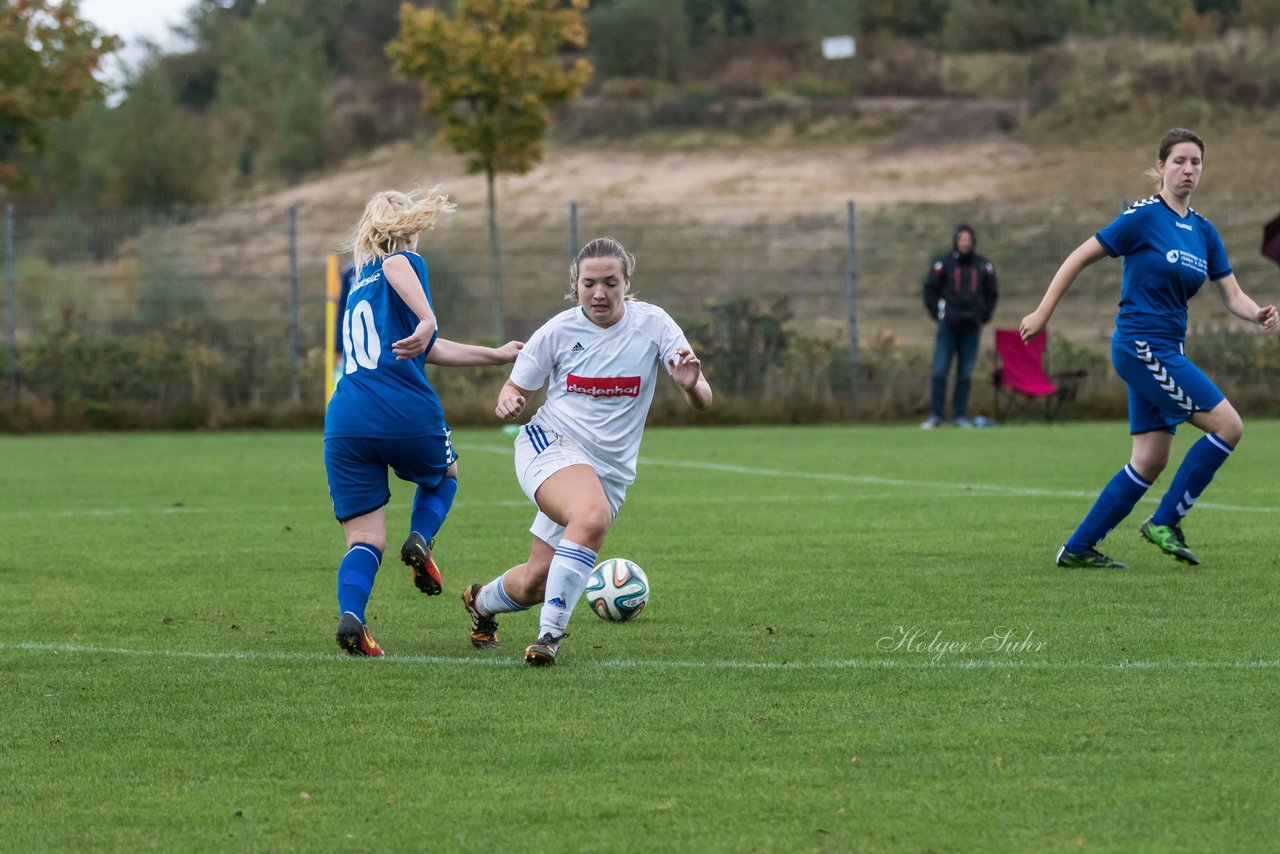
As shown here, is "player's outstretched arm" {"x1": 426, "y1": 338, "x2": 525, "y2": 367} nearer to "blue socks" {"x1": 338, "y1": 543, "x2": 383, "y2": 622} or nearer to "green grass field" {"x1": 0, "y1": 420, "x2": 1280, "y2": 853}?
"blue socks" {"x1": 338, "y1": 543, "x2": 383, "y2": 622}

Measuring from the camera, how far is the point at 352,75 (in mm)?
68312

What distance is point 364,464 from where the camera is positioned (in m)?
6.57

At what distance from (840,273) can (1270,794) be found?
63.8ft

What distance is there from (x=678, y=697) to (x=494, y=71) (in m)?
22.9

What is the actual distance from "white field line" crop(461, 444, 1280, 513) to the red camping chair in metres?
5.89

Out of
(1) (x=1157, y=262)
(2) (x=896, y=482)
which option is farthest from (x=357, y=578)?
(2) (x=896, y=482)

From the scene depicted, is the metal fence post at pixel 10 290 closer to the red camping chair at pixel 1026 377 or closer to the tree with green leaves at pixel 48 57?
the tree with green leaves at pixel 48 57

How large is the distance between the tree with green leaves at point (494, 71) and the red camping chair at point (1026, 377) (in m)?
9.66

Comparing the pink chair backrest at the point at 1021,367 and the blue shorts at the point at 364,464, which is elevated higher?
the blue shorts at the point at 364,464

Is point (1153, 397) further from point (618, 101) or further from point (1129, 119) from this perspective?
point (618, 101)

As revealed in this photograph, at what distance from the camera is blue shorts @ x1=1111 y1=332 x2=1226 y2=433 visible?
26.3 feet

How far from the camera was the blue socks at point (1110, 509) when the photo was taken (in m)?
8.17

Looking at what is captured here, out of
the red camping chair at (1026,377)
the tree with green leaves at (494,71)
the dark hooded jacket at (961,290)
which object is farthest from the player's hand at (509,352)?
the tree with green leaves at (494,71)

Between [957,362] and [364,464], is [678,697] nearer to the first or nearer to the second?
[364,464]
